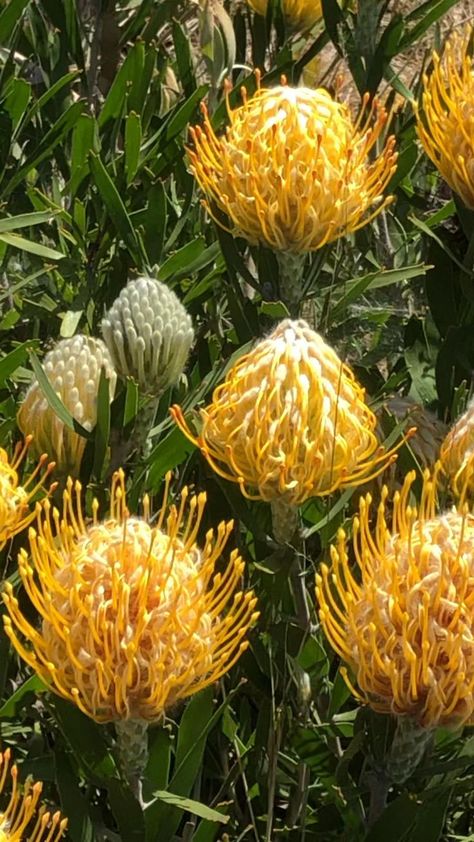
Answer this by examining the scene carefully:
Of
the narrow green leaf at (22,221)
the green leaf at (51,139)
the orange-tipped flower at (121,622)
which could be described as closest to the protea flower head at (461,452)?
the orange-tipped flower at (121,622)

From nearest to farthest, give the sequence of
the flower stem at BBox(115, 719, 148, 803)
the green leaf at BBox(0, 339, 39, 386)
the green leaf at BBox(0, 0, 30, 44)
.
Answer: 1. the flower stem at BBox(115, 719, 148, 803)
2. the green leaf at BBox(0, 339, 39, 386)
3. the green leaf at BBox(0, 0, 30, 44)

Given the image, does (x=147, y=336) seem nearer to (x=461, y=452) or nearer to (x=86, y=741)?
(x=461, y=452)

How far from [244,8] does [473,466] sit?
215 centimetres

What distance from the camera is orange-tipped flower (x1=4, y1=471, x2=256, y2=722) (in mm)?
1219

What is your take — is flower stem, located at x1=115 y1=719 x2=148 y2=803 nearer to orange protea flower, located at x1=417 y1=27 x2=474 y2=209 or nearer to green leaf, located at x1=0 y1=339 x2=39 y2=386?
green leaf, located at x1=0 y1=339 x2=39 y2=386

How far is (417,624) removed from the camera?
3.99 ft

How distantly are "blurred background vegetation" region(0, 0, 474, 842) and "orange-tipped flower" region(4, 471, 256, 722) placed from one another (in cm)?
8

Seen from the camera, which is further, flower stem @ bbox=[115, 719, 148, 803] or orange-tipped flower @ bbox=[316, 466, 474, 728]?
flower stem @ bbox=[115, 719, 148, 803]

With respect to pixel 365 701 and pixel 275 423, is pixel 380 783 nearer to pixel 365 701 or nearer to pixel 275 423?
pixel 365 701

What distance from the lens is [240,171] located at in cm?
175

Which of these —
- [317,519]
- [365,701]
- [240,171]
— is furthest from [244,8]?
[365,701]

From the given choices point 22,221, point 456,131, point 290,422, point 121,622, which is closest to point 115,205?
point 22,221

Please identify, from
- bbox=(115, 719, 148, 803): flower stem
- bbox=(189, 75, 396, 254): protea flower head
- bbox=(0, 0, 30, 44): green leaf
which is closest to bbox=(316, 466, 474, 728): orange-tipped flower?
bbox=(115, 719, 148, 803): flower stem

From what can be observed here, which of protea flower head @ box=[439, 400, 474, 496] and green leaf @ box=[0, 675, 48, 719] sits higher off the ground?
protea flower head @ box=[439, 400, 474, 496]
